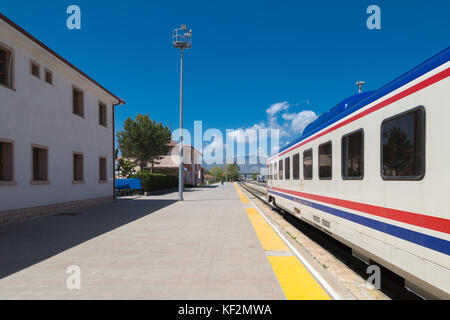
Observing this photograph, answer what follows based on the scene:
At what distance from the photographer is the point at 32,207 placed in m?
9.89

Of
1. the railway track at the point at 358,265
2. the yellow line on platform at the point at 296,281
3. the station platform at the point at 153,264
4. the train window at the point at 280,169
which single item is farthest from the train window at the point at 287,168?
the yellow line on platform at the point at 296,281

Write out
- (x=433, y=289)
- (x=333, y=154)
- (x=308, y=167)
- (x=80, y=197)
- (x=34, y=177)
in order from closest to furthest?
(x=433, y=289), (x=333, y=154), (x=308, y=167), (x=34, y=177), (x=80, y=197)

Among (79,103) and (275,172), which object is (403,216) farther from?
(79,103)

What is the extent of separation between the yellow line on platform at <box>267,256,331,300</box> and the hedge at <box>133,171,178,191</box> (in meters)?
19.4

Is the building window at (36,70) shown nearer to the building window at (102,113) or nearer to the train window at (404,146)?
the building window at (102,113)

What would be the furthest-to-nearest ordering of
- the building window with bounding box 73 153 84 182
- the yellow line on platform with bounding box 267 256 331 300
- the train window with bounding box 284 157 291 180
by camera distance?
the building window with bounding box 73 153 84 182
the train window with bounding box 284 157 291 180
the yellow line on platform with bounding box 267 256 331 300

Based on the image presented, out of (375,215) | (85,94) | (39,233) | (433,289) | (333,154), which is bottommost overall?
(39,233)

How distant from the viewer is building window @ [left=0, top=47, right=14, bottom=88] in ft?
29.9

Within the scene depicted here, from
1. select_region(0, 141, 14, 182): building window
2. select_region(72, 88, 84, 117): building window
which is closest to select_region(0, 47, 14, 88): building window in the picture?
select_region(0, 141, 14, 182): building window

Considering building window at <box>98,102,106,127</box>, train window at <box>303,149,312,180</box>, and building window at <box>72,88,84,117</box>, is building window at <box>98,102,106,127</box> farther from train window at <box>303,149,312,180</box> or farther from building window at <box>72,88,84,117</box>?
train window at <box>303,149,312,180</box>

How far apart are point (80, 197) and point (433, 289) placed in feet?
47.6

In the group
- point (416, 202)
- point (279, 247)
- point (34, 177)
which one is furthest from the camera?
point (34, 177)
